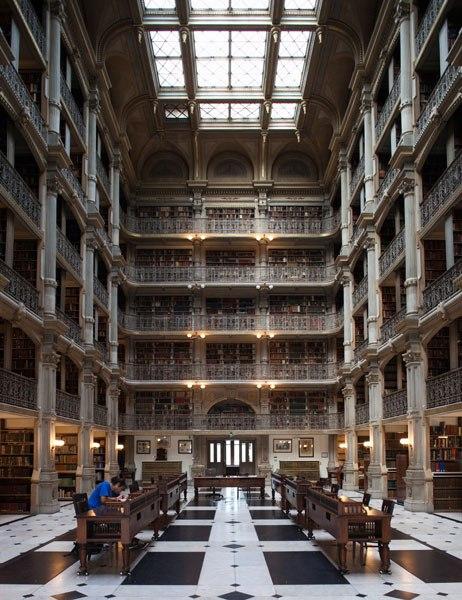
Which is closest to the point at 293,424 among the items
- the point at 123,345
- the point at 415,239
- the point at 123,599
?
the point at 123,345

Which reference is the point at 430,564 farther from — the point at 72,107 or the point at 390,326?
the point at 72,107

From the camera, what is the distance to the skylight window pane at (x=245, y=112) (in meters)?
28.8

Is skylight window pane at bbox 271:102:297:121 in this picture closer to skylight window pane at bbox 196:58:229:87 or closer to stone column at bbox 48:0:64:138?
skylight window pane at bbox 196:58:229:87

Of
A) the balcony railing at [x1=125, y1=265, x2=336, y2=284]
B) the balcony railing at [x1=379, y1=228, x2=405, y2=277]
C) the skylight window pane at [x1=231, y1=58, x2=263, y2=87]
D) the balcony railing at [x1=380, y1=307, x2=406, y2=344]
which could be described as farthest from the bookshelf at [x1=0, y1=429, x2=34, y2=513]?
the skylight window pane at [x1=231, y1=58, x2=263, y2=87]

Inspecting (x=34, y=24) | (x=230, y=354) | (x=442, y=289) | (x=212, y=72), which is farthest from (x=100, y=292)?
(x=442, y=289)

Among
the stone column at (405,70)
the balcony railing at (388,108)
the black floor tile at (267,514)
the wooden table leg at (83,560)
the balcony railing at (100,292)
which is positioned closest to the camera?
the wooden table leg at (83,560)

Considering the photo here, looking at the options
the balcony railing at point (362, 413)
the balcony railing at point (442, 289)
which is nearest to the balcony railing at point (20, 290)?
the balcony railing at point (442, 289)

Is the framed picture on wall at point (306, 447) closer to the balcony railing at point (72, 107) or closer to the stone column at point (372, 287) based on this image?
the stone column at point (372, 287)

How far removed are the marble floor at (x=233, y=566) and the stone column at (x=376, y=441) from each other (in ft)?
21.8

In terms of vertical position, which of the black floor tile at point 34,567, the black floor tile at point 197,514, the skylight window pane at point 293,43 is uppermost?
the skylight window pane at point 293,43

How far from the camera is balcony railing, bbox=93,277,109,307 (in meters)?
23.3

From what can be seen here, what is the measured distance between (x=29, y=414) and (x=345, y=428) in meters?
13.0

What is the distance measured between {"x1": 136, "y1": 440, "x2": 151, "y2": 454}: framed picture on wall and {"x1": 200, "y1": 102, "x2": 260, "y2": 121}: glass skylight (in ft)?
43.2

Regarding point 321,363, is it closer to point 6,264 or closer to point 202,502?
point 202,502
